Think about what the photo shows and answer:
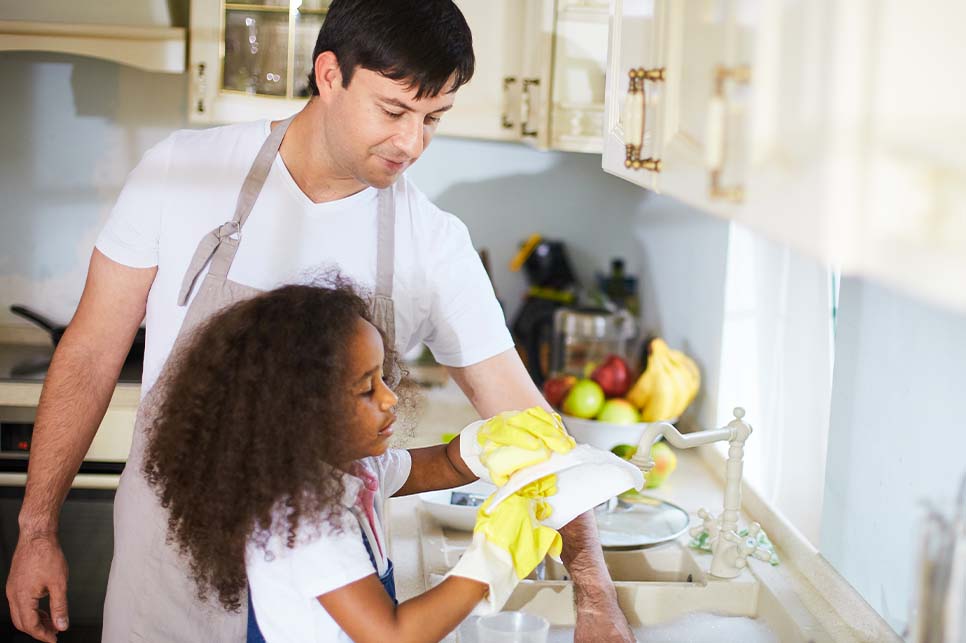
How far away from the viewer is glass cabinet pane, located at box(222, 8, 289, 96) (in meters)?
2.47

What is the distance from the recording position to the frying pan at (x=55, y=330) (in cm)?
266

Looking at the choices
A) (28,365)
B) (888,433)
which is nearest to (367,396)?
(888,433)

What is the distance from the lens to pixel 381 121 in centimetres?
139

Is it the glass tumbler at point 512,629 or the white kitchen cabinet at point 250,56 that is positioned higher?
the white kitchen cabinet at point 250,56

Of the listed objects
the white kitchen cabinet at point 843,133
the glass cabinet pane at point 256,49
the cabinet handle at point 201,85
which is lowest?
the white kitchen cabinet at point 843,133

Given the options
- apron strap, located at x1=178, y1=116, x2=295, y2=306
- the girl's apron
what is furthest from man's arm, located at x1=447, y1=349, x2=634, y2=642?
apron strap, located at x1=178, y1=116, x2=295, y2=306

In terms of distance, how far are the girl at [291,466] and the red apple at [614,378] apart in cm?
134

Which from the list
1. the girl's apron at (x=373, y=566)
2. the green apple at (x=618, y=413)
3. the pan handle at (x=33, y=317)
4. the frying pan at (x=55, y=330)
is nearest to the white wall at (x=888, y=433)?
the girl's apron at (x=373, y=566)

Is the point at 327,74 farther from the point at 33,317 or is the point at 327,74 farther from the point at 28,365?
the point at 33,317

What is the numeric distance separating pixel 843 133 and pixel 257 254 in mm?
978

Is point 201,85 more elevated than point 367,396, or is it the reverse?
point 201,85

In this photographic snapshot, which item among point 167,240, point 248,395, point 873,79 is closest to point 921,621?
point 873,79

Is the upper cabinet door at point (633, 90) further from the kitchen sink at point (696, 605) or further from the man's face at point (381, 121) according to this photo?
the kitchen sink at point (696, 605)

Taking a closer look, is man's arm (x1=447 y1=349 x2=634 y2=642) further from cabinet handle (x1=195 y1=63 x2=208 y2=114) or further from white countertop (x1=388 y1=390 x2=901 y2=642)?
cabinet handle (x1=195 y1=63 x2=208 y2=114)
